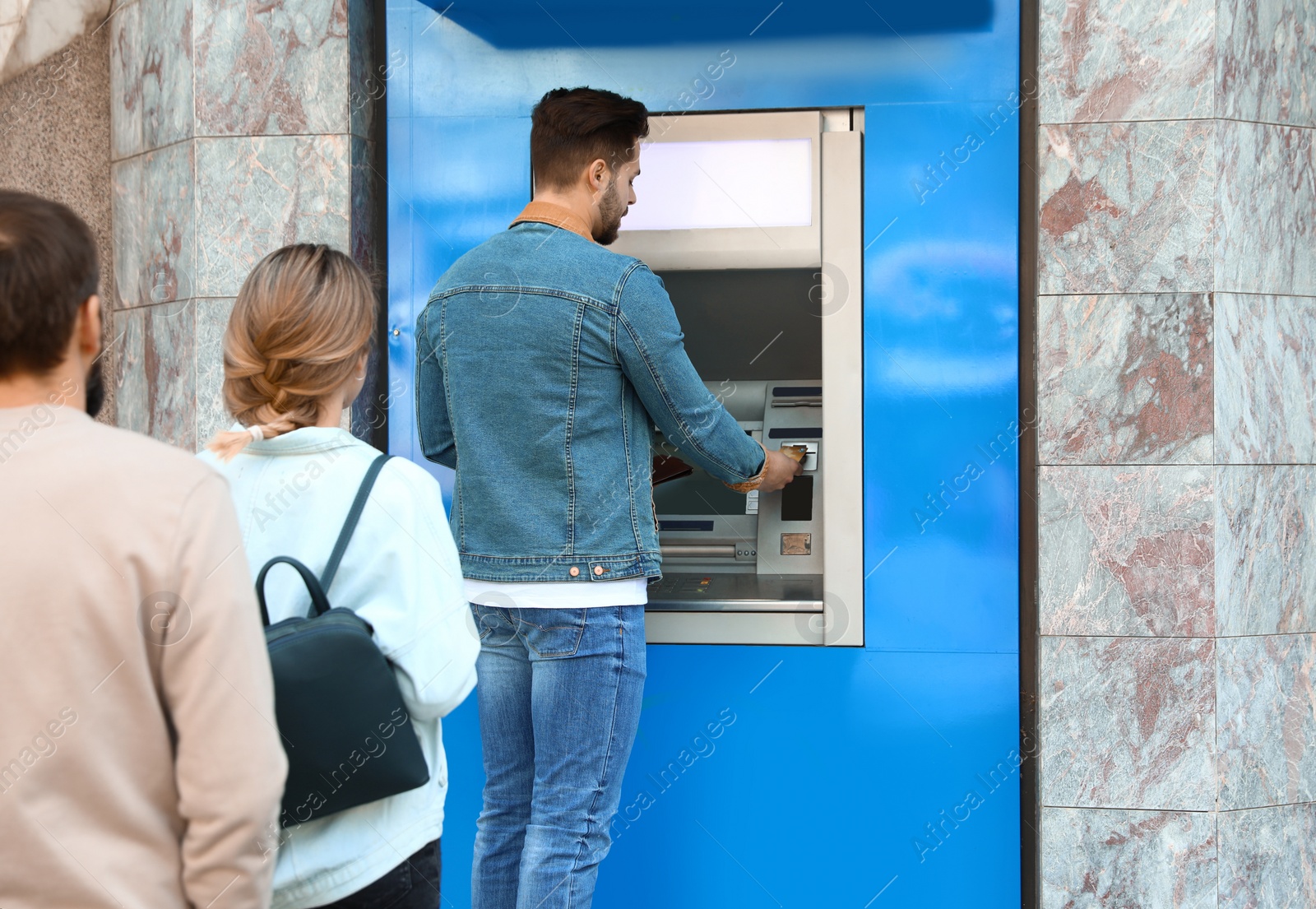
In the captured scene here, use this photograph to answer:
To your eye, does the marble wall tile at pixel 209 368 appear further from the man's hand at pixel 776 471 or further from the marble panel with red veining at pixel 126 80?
the man's hand at pixel 776 471

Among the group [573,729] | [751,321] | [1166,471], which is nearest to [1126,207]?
[1166,471]

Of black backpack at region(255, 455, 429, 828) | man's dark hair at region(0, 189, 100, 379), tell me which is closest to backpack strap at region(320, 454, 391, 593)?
black backpack at region(255, 455, 429, 828)

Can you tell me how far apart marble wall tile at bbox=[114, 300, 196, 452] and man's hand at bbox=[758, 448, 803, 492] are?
147 centimetres

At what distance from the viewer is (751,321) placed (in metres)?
2.61

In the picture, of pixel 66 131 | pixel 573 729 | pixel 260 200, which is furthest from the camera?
pixel 66 131

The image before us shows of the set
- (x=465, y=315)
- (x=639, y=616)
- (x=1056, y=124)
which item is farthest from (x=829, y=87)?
(x=639, y=616)

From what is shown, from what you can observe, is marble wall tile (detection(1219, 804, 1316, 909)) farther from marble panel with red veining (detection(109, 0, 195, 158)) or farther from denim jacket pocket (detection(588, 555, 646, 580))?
marble panel with red veining (detection(109, 0, 195, 158))

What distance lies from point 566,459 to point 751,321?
840 mm

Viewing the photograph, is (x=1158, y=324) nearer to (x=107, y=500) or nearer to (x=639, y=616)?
(x=639, y=616)

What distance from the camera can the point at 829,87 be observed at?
253 cm

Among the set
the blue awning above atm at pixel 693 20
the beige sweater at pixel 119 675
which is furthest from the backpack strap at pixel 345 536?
the blue awning above atm at pixel 693 20

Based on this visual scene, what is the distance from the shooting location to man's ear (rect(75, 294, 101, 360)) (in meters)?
1.04

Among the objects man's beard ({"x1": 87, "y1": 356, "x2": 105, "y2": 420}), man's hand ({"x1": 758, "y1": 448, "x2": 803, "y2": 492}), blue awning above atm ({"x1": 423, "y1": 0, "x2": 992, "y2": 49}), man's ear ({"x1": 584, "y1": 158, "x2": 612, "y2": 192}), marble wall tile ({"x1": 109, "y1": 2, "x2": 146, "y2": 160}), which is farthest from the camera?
marble wall tile ({"x1": 109, "y1": 2, "x2": 146, "y2": 160})

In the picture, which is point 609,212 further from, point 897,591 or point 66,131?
point 66,131
